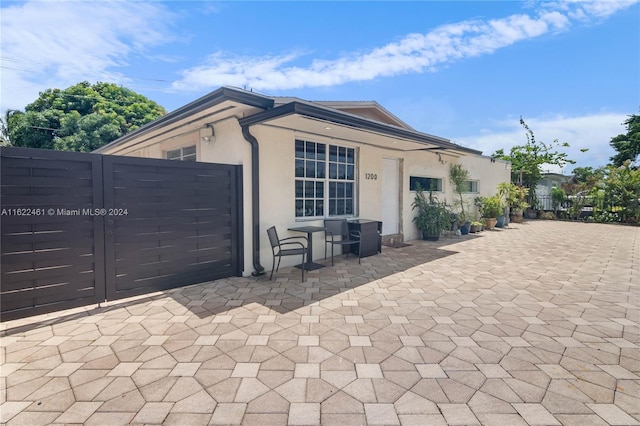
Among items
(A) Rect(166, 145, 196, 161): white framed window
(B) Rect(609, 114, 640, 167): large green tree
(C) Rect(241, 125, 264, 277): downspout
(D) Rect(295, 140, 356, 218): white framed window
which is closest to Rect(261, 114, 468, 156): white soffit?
(D) Rect(295, 140, 356, 218): white framed window

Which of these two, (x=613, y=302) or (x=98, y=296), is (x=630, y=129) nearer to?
(x=613, y=302)

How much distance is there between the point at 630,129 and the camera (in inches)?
882

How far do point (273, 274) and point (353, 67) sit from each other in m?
7.33

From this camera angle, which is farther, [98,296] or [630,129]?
[630,129]

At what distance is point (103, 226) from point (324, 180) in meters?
4.14

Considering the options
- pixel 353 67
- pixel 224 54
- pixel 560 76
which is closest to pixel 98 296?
pixel 224 54

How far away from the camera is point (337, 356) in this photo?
2562 mm

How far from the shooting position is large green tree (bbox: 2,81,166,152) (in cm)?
1772

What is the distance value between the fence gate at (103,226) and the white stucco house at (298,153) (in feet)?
1.93

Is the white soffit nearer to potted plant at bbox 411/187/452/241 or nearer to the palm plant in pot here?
potted plant at bbox 411/187/452/241

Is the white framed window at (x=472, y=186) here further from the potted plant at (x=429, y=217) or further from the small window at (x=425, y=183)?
the potted plant at (x=429, y=217)

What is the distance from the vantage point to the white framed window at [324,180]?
6.10 metres

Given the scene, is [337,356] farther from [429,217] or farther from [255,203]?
[429,217]

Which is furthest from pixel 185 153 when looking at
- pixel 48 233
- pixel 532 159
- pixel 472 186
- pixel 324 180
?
pixel 532 159
